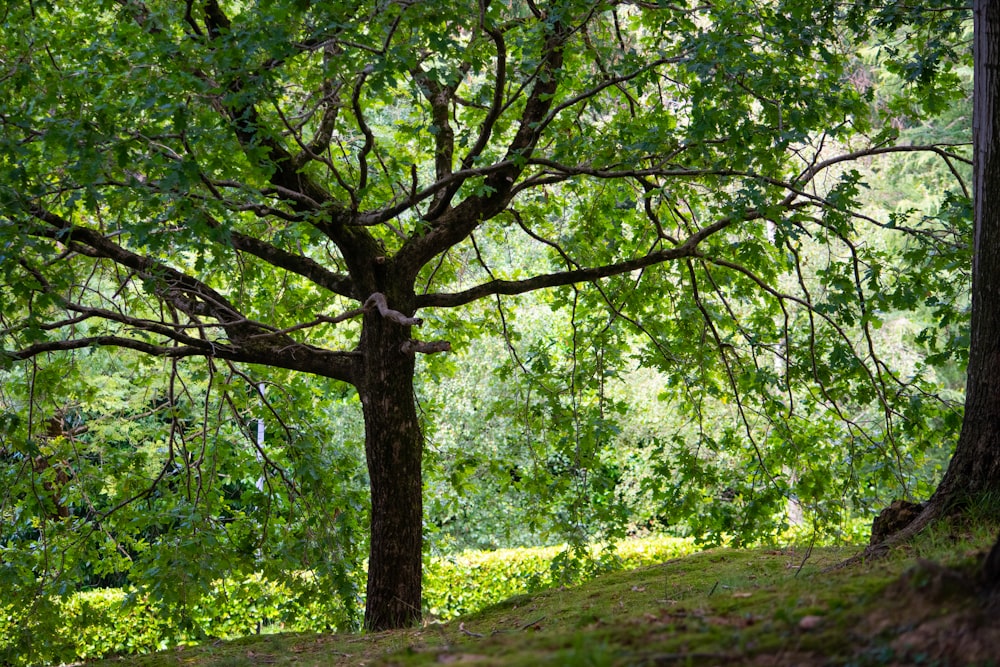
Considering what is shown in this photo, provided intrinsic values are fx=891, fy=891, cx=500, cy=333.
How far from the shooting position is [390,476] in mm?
6125

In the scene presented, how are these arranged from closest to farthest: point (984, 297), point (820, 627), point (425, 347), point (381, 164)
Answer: point (820, 627) → point (984, 297) → point (425, 347) → point (381, 164)

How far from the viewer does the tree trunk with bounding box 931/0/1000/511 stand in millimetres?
3830

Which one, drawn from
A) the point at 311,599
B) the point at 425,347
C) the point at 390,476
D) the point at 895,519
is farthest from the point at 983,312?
the point at 311,599

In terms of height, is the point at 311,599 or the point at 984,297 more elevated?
the point at 984,297

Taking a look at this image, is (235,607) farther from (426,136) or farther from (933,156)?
(933,156)

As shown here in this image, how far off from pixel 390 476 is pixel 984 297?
3.80 metres

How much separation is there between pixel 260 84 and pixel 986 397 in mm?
3695

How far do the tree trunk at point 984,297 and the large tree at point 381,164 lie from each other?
98 centimetres

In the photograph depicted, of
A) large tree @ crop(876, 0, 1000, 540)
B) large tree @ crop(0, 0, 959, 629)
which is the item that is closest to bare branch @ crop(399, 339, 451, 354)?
large tree @ crop(0, 0, 959, 629)

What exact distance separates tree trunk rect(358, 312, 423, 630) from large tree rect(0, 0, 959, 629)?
0.02 metres

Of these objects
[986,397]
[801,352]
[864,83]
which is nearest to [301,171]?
[801,352]

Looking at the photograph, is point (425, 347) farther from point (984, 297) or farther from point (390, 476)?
point (984, 297)

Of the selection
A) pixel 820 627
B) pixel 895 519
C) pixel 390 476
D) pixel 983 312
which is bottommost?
pixel 820 627

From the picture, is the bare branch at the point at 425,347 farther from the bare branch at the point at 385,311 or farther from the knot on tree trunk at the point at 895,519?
the knot on tree trunk at the point at 895,519
